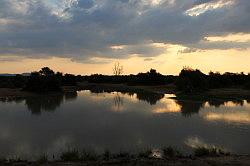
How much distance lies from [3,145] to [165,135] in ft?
33.5

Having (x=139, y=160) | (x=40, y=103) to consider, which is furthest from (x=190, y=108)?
(x=139, y=160)

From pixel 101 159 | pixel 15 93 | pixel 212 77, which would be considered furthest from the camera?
pixel 212 77

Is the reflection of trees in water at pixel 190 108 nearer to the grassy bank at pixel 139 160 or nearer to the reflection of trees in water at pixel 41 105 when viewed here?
the reflection of trees in water at pixel 41 105

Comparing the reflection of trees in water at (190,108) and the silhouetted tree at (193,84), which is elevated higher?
the silhouetted tree at (193,84)

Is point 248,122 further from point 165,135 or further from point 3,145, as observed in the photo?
point 3,145

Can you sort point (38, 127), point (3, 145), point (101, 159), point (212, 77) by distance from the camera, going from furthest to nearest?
point (212, 77) < point (38, 127) < point (3, 145) < point (101, 159)

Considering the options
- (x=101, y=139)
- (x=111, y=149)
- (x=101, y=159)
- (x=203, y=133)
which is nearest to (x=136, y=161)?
(x=101, y=159)

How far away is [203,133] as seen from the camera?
86.6 ft

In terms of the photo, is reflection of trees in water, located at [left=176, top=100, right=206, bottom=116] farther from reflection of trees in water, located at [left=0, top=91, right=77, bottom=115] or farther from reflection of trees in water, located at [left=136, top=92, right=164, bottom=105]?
reflection of trees in water, located at [left=0, top=91, right=77, bottom=115]

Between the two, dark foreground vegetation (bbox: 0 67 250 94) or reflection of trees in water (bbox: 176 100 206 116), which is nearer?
reflection of trees in water (bbox: 176 100 206 116)

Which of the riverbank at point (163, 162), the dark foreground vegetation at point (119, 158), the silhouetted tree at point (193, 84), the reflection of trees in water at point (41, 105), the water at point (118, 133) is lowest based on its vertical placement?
the water at point (118, 133)

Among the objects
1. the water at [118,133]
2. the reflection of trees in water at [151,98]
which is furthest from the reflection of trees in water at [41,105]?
the reflection of trees in water at [151,98]

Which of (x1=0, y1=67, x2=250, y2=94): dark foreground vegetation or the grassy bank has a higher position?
(x1=0, y1=67, x2=250, y2=94): dark foreground vegetation

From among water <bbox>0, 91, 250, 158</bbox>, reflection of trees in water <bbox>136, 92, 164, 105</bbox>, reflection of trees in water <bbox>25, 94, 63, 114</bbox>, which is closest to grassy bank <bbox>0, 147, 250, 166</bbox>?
water <bbox>0, 91, 250, 158</bbox>
